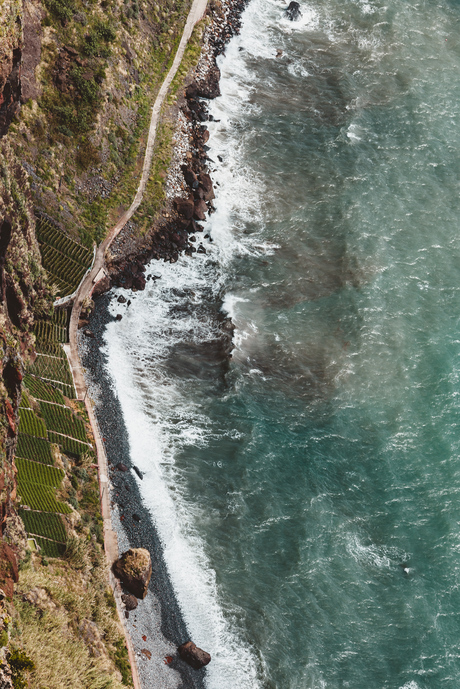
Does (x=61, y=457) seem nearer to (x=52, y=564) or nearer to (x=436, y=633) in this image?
(x=52, y=564)

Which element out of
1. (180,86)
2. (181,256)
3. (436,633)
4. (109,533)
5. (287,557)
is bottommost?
(109,533)

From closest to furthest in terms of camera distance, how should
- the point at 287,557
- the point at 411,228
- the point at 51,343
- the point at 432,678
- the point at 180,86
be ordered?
the point at 432,678 < the point at 287,557 < the point at 51,343 < the point at 411,228 < the point at 180,86

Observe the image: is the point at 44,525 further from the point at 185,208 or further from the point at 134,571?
the point at 185,208

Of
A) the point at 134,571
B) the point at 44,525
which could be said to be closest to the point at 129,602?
the point at 134,571

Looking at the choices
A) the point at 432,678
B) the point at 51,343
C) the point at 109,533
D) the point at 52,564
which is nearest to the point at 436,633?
the point at 432,678

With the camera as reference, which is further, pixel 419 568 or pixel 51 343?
pixel 51 343

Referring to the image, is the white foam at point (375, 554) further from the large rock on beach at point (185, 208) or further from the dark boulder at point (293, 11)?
the dark boulder at point (293, 11)

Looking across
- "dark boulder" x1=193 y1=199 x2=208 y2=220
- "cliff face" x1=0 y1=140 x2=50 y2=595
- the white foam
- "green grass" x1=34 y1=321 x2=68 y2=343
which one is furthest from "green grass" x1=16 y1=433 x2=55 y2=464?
"dark boulder" x1=193 y1=199 x2=208 y2=220
